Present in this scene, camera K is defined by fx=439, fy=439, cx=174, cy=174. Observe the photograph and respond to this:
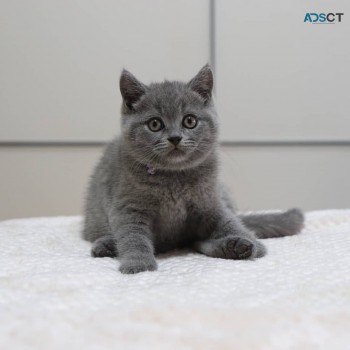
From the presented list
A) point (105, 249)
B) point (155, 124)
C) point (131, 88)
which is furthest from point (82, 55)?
point (105, 249)

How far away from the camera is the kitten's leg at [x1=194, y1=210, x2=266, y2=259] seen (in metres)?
1.14

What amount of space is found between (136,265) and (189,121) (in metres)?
0.44

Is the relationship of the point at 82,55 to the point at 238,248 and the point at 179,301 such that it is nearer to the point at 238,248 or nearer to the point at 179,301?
the point at 238,248

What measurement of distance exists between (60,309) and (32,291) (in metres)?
0.14

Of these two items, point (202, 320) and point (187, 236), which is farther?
point (187, 236)

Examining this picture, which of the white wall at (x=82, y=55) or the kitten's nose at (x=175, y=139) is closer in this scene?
the kitten's nose at (x=175, y=139)

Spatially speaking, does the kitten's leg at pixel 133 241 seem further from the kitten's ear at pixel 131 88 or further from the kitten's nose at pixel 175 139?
the kitten's ear at pixel 131 88

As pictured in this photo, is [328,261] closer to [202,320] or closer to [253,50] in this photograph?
[202,320]

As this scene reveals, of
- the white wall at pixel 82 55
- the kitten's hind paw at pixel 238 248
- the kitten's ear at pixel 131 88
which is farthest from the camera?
the white wall at pixel 82 55

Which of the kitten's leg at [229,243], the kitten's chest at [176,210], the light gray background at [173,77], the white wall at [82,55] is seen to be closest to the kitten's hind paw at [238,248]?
the kitten's leg at [229,243]

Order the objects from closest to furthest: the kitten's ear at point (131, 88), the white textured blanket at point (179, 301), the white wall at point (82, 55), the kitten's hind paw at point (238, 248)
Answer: the white textured blanket at point (179, 301) → the kitten's hind paw at point (238, 248) → the kitten's ear at point (131, 88) → the white wall at point (82, 55)

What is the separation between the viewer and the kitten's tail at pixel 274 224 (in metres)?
1.49

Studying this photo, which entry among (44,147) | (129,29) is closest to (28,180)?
(44,147)

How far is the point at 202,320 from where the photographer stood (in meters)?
0.67
